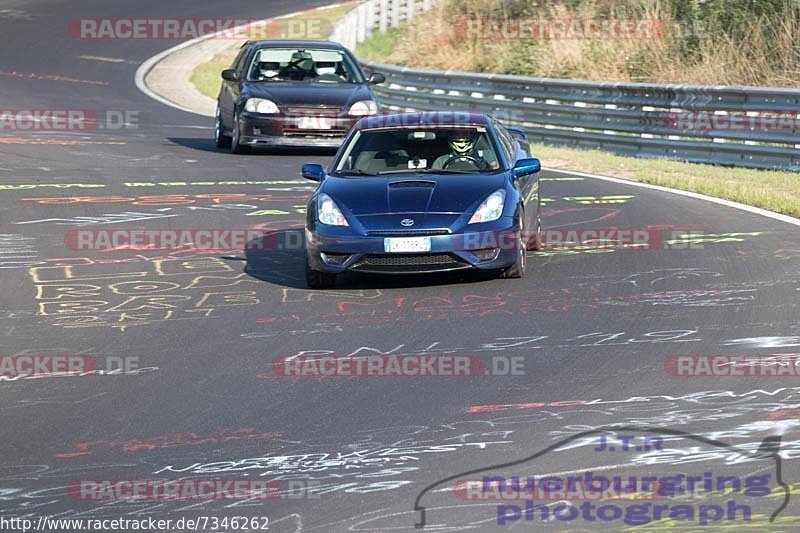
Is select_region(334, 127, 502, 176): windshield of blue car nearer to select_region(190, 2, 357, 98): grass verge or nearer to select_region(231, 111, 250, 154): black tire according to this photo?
select_region(231, 111, 250, 154): black tire

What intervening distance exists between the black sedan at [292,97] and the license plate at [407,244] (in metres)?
10.1

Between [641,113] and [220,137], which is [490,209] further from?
[220,137]

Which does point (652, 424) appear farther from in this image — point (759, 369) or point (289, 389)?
point (289, 389)

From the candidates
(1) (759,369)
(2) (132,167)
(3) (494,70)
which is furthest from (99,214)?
(3) (494,70)

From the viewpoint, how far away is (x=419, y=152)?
42.2 ft

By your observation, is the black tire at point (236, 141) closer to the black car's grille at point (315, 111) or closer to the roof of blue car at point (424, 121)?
the black car's grille at point (315, 111)

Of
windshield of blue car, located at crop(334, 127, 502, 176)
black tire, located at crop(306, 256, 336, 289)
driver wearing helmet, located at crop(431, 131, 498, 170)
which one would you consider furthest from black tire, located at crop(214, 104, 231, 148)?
black tire, located at crop(306, 256, 336, 289)

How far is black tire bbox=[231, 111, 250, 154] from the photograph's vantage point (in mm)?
22125

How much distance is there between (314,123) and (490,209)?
10056 mm

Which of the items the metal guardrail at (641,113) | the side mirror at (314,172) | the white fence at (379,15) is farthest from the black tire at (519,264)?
the white fence at (379,15)

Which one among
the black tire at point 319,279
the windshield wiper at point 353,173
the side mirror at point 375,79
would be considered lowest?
the black tire at point 319,279

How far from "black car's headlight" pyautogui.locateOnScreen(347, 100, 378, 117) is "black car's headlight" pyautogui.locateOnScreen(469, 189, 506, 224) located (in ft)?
32.1

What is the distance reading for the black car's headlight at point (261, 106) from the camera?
71.3ft

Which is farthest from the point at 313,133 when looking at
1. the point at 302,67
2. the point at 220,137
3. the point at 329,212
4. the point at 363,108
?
the point at 329,212
